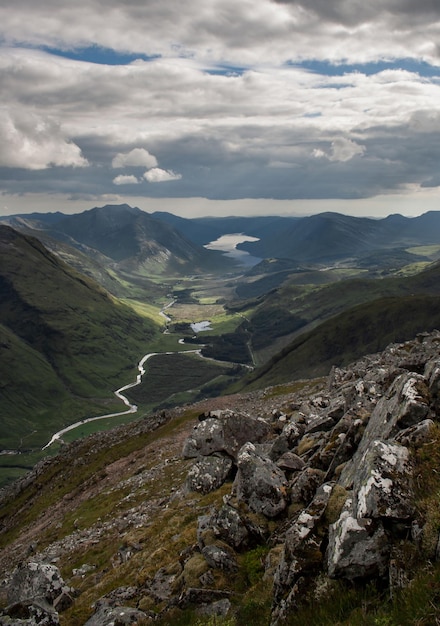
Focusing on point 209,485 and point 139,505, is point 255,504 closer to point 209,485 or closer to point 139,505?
point 209,485

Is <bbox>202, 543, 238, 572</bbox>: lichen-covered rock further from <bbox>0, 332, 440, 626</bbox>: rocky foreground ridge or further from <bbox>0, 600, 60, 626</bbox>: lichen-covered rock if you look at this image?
<bbox>0, 600, 60, 626</bbox>: lichen-covered rock

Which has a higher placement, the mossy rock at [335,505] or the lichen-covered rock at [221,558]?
the mossy rock at [335,505]

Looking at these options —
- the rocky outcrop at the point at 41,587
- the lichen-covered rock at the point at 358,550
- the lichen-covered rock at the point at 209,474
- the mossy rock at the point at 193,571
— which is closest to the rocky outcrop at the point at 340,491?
the lichen-covered rock at the point at 358,550

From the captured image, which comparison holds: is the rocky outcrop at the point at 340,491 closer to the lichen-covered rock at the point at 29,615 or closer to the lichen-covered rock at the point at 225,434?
the lichen-covered rock at the point at 225,434

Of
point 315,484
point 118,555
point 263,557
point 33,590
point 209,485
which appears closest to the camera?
point 263,557

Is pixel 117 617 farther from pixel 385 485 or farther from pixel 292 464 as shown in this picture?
pixel 385 485

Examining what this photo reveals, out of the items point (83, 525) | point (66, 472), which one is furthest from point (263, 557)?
point (66, 472)

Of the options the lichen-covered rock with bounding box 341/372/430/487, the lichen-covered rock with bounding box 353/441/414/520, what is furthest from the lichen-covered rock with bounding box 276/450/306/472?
the lichen-covered rock with bounding box 353/441/414/520

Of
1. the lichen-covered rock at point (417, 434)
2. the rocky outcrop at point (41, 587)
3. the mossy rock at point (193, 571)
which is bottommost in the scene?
the rocky outcrop at point (41, 587)
